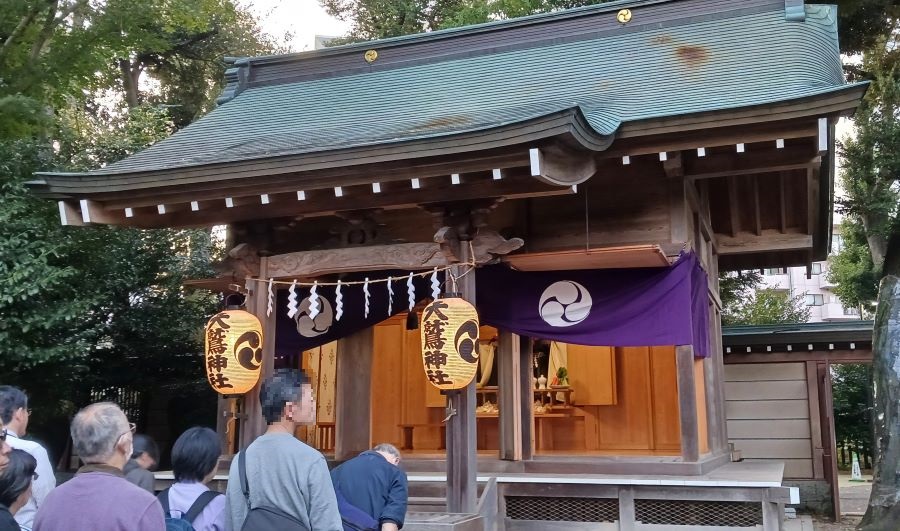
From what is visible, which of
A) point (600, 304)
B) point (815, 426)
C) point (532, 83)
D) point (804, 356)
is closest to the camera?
point (600, 304)

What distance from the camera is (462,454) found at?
19.6 feet

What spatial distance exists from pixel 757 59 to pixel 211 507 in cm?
643

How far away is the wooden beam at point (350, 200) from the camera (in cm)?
602

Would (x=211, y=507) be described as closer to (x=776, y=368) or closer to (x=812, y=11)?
(x=812, y=11)

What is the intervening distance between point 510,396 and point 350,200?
2.52 meters

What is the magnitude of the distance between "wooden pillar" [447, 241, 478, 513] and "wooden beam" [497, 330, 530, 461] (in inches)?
54.8

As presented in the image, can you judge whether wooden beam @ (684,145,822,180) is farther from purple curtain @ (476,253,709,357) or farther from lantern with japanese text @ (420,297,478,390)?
lantern with japanese text @ (420,297,478,390)

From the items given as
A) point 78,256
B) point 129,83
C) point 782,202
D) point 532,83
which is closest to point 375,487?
point 532,83

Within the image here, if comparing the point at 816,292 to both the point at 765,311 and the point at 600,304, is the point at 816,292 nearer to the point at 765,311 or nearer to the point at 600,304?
the point at 765,311

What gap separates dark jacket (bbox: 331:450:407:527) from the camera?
3.93 m

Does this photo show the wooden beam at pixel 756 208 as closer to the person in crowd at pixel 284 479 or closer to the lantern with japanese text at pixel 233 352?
the lantern with japanese text at pixel 233 352

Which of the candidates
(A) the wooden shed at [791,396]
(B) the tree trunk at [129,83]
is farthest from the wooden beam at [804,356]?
(B) the tree trunk at [129,83]

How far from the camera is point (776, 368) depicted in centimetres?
1125

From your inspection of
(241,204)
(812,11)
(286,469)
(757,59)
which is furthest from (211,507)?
(812,11)
